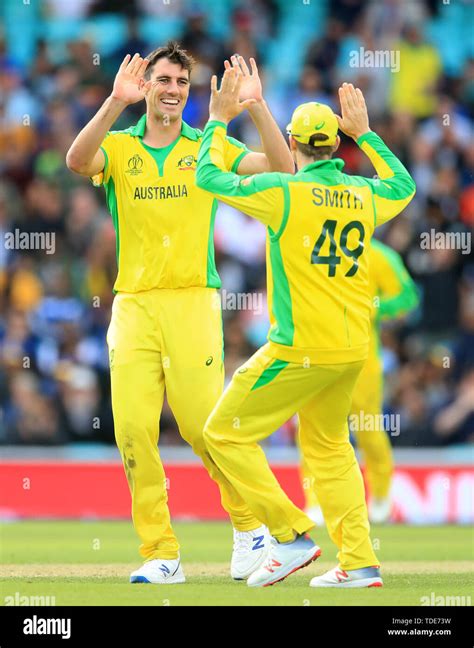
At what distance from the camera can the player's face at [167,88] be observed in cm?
807

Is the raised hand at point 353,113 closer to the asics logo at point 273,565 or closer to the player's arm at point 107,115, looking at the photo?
the player's arm at point 107,115

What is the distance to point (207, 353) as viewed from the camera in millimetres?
8055

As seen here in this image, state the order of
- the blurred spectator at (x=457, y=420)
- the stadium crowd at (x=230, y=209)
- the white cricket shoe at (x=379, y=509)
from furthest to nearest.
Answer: the stadium crowd at (x=230, y=209) < the blurred spectator at (x=457, y=420) < the white cricket shoe at (x=379, y=509)

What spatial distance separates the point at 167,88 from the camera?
8.06 m

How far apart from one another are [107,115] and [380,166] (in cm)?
156

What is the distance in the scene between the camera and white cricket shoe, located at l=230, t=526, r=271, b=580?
806 cm

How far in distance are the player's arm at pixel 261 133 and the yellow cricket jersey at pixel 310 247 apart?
0.38 m

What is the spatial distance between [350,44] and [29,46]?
4036 mm

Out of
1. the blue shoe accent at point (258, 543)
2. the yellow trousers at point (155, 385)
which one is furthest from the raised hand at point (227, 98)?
the blue shoe accent at point (258, 543)

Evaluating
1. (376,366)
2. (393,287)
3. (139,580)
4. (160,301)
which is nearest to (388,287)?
(393,287)

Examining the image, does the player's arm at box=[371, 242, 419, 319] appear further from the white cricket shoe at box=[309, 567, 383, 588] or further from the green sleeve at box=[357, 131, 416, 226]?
the white cricket shoe at box=[309, 567, 383, 588]

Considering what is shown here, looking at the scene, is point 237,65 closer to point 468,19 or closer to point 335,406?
point 335,406
